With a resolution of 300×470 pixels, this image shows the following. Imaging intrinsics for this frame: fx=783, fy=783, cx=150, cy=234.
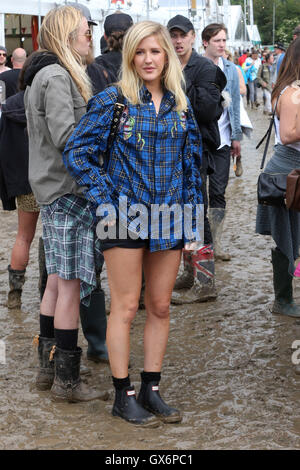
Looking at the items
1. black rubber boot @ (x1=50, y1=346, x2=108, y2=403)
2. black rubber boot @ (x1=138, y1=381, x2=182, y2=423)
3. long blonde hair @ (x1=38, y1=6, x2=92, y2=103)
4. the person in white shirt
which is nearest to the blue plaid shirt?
long blonde hair @ (x1=38, y1=6, x2=92, y2=103)

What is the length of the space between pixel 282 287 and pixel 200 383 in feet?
4.37

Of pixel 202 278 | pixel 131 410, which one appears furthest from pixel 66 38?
pixel 202 278

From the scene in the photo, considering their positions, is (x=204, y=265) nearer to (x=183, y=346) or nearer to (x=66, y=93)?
(x=183, y=346)

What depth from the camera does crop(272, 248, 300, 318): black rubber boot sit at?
520 cm

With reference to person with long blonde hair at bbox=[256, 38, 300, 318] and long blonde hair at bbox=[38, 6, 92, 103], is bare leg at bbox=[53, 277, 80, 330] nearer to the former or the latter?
long blonde hair at bbox=[38, 6, 92, 103]

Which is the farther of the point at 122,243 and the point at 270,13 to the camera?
the point at 270,13

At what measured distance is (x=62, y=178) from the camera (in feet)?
12.5

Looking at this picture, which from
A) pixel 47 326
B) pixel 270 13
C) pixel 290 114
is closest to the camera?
pixel 47 326

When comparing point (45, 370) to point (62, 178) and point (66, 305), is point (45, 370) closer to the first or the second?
point (66, 305)

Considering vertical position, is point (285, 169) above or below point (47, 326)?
above

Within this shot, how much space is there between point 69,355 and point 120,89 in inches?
53.2

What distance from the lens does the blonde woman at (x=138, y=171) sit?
3463 millimetres

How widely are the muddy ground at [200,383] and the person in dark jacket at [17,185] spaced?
1.07ft

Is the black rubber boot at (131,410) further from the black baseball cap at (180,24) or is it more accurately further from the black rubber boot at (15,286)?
the black baseball cap at (180,24)
